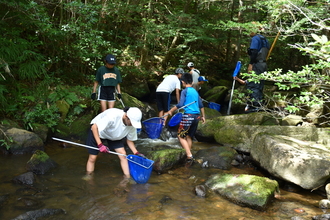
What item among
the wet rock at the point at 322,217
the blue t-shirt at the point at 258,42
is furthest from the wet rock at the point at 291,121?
the wet rock at the point at 322,217

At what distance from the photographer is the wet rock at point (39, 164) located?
4.84 m

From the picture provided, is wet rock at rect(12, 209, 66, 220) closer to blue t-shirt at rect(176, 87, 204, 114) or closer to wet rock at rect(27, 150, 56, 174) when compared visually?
wet rock at rect(27, 150, 56, 174)

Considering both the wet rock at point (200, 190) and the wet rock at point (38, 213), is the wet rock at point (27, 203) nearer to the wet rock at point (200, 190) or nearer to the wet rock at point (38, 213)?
the wet rock at point (38, 213)

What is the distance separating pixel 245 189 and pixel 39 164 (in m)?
3.63

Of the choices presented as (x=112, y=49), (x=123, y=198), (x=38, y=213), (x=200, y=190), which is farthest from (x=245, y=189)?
(x=112, y=49)

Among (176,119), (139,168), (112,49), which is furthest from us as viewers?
(112,49)

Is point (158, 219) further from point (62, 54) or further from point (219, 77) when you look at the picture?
point (219, 77)

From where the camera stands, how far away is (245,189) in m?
4.25

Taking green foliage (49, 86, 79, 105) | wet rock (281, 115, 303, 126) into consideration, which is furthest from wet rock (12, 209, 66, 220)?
wet rock (281, 115, 303, 126)

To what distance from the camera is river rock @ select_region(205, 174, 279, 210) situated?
13.2ft

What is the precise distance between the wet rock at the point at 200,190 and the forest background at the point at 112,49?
1849mm

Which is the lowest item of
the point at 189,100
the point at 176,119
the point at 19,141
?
the point at 19,141

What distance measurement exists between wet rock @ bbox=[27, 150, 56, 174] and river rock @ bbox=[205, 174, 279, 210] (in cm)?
295

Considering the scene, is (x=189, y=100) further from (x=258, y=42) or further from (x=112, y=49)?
(x=112, y=49)
